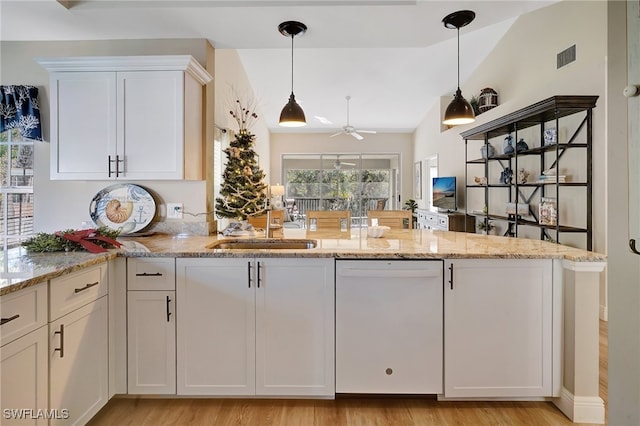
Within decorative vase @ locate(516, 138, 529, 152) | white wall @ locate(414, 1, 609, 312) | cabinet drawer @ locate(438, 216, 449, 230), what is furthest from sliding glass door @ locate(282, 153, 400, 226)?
decorative vase @ locate(516, 138, 529, 152)

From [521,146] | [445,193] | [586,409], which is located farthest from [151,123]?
[445,193]

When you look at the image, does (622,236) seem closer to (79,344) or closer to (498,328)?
(498,328)

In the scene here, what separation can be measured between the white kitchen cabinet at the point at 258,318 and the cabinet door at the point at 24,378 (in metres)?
0.65

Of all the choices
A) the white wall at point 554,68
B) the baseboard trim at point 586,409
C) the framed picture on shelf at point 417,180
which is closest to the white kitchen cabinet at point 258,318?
the baseboard trim at point 586,409

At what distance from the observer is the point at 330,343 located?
200 cm

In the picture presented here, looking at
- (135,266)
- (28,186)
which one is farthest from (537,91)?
(28,186)

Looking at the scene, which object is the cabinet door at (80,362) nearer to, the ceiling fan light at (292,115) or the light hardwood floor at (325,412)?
the light hardwood floor at (325,412)

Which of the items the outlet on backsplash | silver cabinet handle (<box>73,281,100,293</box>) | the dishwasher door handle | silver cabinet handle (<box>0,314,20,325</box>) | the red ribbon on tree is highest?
the outlet on backsplash

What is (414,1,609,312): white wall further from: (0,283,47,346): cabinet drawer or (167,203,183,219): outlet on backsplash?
(0,283,47,346): cabinet drawer

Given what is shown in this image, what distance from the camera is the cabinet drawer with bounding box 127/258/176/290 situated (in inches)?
78.8

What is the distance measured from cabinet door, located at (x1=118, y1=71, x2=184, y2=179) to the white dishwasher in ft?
4.99

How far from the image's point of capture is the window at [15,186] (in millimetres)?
2861

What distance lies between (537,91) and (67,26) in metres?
4.80

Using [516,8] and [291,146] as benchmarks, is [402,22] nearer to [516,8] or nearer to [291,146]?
[516,8]
